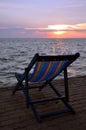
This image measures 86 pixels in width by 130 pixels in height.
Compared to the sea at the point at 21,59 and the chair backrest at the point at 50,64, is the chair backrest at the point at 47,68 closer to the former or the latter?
the chair backrest at the point at 50,64

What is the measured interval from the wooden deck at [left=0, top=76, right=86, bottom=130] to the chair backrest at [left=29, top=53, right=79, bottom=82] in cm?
77

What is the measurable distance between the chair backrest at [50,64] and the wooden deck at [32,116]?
0.77m

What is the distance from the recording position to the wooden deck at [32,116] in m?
2.82

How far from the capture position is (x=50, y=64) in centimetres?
306

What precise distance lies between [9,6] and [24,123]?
18040 millimetres

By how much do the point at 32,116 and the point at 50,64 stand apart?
3.46 ft

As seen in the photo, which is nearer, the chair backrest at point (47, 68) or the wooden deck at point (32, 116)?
the wooden deck at point (32, 116)

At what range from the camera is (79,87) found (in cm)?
487

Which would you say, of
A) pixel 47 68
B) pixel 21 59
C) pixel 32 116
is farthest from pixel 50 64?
pixel 21 59

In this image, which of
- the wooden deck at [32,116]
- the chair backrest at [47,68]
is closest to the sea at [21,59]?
the wooden deck at [32,116]

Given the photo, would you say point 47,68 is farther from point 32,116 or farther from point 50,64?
point 32,116

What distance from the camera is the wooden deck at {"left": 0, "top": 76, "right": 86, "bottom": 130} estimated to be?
9.27 feet

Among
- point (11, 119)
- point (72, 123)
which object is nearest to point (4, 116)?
point (11, 119)

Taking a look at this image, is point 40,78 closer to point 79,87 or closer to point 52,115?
point 52,115
